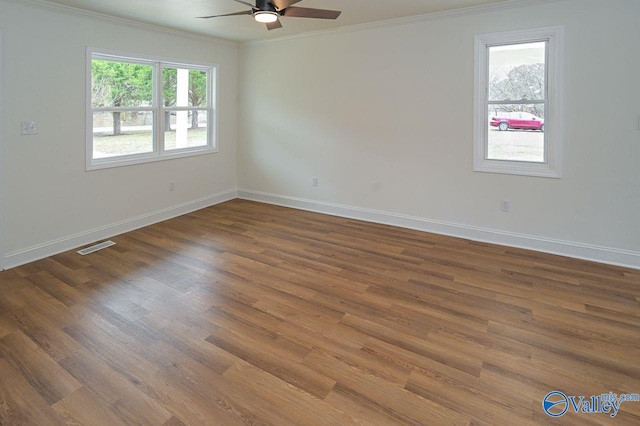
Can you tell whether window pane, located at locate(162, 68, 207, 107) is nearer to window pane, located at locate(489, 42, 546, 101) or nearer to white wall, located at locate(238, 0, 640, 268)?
white wall, located at locate(238, 0, 640, 268)

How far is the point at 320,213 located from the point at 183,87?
2.76m

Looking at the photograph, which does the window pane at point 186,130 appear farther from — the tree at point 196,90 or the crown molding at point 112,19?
the crown molding at point 112,19

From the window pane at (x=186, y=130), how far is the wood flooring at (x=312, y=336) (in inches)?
76.7

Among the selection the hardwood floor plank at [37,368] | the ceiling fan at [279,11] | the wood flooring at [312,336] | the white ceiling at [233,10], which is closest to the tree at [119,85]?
the white ceiling at [233,10]

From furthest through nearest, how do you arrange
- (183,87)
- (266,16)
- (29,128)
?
1. (183,87)
2. (29,128)
3. (266,16)

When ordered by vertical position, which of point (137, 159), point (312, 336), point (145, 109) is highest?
point (145, 109)

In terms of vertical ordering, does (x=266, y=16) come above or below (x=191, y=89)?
below

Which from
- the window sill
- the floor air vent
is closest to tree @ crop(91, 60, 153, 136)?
the window sill

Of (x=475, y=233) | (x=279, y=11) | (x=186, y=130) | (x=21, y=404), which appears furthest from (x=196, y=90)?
(x=21, y=404)

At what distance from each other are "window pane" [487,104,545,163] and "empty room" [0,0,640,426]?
0.07 ft

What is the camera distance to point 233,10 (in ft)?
13.3

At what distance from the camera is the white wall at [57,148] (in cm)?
363

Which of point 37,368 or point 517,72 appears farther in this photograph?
point 517,72

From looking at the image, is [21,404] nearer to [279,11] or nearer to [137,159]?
[279,11]
